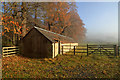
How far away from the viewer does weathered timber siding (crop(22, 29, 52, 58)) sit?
374 inches

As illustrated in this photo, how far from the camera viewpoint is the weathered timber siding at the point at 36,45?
9500 millimetres

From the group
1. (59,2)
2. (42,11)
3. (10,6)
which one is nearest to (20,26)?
(10,6)

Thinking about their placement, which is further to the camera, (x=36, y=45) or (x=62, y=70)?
(x=36, y=45)

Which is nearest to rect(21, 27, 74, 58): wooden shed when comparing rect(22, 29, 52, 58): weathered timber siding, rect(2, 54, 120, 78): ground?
rect(22, 29, 52, 58): weathered timber siding

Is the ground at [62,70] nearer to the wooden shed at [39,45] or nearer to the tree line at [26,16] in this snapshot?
the wooden shed at [39,45]

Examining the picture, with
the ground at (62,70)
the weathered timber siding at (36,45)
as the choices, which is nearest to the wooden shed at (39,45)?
the weathered timber siding at (36,45)

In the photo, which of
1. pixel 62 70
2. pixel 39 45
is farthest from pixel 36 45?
pixel 62 70

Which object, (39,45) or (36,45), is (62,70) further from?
(36,45)

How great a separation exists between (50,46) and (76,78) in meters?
5.69

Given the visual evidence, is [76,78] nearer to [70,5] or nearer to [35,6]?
[35,6]

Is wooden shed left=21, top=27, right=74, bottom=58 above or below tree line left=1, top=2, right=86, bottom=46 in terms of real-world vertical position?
below

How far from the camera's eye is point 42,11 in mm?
15195

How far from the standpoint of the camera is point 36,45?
10.2m

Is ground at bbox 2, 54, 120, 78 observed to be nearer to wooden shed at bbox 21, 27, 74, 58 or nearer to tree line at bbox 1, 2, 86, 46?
wooden shed at bbox 21, 27, 74, 58
